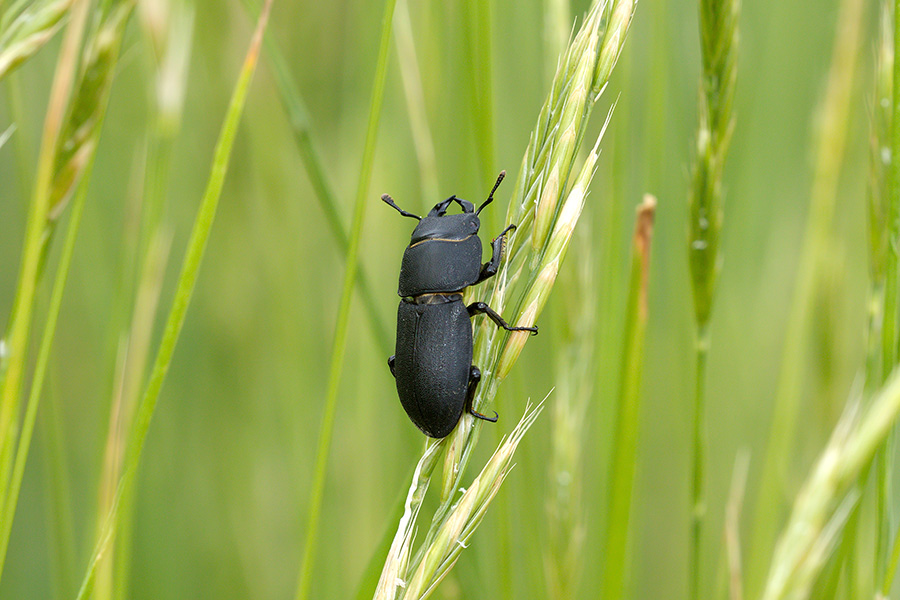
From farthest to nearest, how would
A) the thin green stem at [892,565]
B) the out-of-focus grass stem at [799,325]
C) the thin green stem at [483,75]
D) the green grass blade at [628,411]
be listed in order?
the out-of-focus grass stem at [799,325] < the thin green stem at [483,75] < the green grass blade at [628,411] < the thin green stem at [892,565]

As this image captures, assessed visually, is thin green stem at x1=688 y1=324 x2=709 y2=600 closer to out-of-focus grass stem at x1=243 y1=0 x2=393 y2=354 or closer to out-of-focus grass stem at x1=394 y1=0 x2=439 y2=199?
out-of-focus grass stem at x1=243 y1=0 x2=393 y2=354

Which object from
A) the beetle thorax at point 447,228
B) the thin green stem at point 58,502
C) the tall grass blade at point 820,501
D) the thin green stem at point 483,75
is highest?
the thin green stem at point 483,75

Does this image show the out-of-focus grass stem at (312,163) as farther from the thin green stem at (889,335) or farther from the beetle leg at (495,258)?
the thin green stem at (889,335)

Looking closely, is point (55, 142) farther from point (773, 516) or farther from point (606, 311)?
point (773, 516)

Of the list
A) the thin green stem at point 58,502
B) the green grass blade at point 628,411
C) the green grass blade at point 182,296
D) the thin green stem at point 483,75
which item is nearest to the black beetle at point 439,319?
the thin green stem at point 483,75

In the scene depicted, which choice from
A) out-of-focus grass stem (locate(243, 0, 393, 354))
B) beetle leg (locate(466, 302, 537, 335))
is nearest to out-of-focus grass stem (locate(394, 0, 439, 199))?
out-of-focus grass stem (locate(243, 0, 393, 354))

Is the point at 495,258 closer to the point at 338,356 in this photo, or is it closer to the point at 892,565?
the point at 338,356
